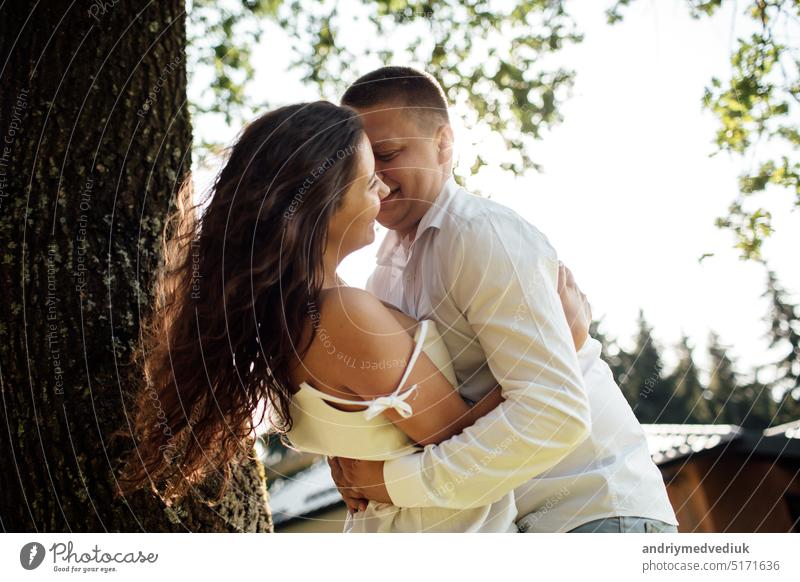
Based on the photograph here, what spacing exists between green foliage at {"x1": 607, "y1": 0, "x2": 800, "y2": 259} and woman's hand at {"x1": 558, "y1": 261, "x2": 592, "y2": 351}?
1277mm

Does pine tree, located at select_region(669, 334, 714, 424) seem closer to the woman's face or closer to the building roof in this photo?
the building roof

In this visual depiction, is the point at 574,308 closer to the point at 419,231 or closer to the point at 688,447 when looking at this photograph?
the point at 419,231

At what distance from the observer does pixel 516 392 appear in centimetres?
146

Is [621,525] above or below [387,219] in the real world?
below

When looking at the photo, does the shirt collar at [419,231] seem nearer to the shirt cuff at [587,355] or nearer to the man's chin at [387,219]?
the man's chin at [387,219]

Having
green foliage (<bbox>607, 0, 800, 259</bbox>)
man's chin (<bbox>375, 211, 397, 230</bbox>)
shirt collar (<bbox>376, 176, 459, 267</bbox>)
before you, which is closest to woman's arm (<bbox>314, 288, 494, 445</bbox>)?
shirt collar (<bbox>376, 176, 459, 267</bbox>)

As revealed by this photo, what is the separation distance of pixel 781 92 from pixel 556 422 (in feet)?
6.62

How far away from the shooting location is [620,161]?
2.76 meters

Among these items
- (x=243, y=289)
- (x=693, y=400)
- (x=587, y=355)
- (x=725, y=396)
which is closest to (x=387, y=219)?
(x=243, y=289)

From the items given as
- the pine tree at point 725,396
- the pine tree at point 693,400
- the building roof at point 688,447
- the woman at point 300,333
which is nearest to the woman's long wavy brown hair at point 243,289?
the woman at point 300,333

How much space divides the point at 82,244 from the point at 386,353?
36.9 inches

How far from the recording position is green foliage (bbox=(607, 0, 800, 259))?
2.71m

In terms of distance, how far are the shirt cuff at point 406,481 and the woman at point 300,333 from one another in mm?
33
